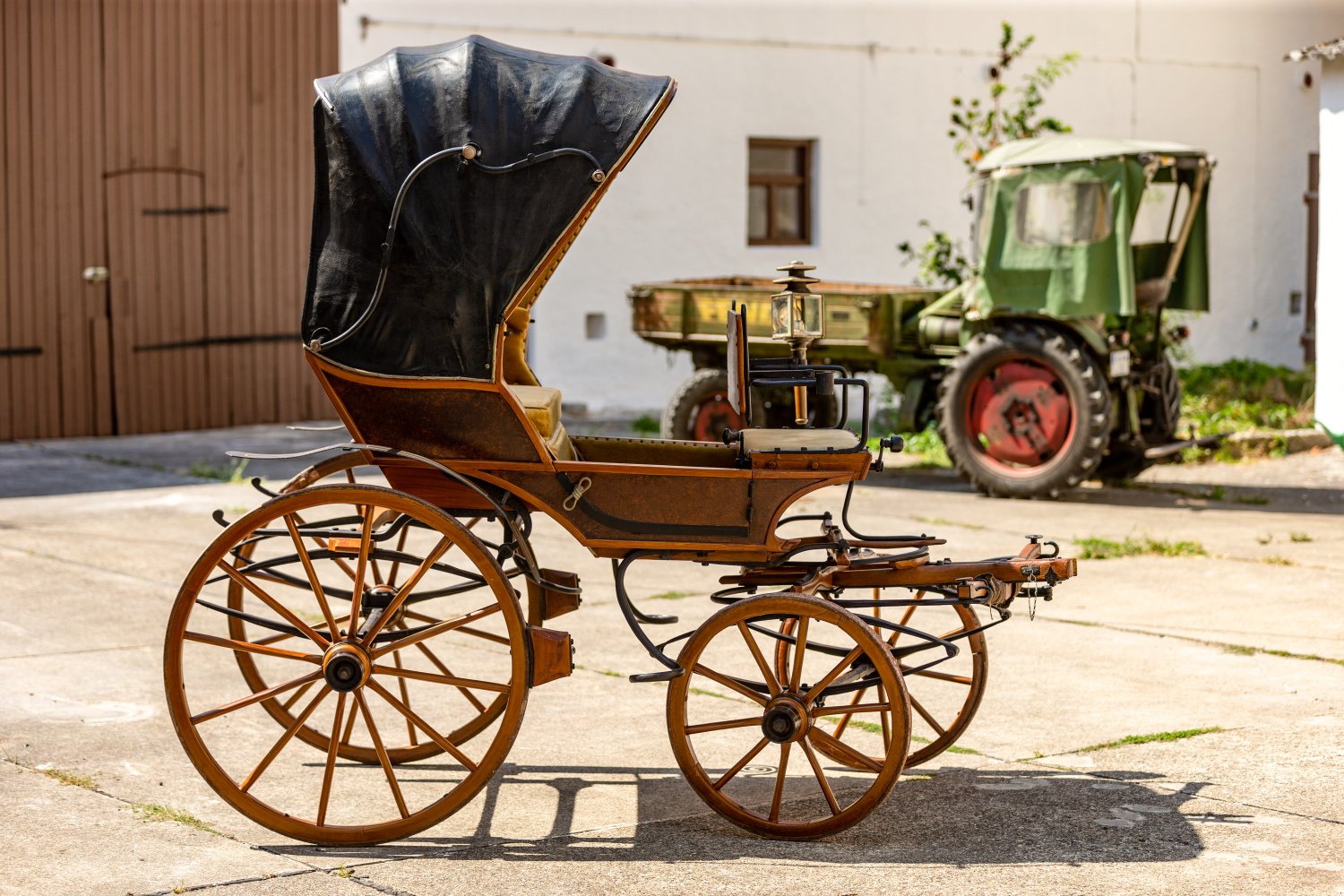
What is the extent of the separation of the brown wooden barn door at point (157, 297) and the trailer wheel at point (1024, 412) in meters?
6.64

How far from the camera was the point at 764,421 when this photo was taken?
41.1 feet

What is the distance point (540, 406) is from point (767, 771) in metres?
1.37

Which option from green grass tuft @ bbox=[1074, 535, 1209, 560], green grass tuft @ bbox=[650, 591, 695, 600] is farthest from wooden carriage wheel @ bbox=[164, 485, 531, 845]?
green grass tuft @ bbox=[1074, 535, 1209, 560]

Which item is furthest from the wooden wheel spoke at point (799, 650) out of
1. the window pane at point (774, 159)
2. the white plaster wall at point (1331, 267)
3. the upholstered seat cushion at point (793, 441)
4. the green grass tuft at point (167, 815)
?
the window pane at point (774, 159)

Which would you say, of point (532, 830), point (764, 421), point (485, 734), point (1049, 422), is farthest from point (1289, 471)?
point (532, 830)

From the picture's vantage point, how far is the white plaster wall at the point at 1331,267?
45.1ft

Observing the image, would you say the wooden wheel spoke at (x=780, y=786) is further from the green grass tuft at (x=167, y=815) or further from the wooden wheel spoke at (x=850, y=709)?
the green grass tuft at (x=167, y=815)

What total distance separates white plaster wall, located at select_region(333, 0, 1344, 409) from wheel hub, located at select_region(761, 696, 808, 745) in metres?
10.3

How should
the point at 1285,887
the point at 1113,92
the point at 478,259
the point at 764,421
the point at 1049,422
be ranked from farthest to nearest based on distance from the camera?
the point at 1113,92 < the point at 764,421 < the point at 1049,422 < the point at 478,259 < the point at 1285,887

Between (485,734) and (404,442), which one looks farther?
(485,734)

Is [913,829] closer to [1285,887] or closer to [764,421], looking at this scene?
[1285,887]

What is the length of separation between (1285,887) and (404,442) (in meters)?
2.63

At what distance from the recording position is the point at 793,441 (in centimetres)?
517

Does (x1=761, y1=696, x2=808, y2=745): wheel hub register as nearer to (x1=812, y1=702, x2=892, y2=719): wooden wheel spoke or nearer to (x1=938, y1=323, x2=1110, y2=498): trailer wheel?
(x1=812, y1=702, x2=892, y2=719): wooden wheel spoke
